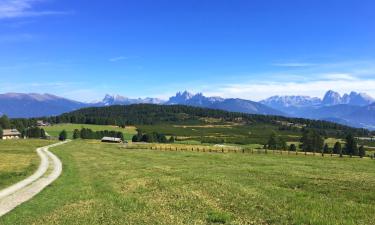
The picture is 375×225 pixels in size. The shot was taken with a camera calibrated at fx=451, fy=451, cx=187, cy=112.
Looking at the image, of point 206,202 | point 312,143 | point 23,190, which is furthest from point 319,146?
point 206,202

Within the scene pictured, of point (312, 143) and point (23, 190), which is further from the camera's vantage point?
point (312, 143)

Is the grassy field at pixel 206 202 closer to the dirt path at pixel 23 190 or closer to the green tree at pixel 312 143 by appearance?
the dirt path at pixel 23 190

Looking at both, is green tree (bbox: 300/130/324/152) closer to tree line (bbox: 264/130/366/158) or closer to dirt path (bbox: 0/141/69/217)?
tree line (bbox: 264/130/366/158)

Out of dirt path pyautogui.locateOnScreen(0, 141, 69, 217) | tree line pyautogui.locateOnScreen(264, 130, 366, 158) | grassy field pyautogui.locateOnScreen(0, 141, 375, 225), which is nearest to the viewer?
grassy field pyautogui.locateOnScreen(0, 141, 375, 225)

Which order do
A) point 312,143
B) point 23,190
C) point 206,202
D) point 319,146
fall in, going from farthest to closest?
point 312,143
point 319,146
point 23,190
point 206,202

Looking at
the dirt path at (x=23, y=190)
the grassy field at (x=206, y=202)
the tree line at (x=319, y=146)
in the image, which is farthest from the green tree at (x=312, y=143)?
the grassy field at (x=206, y=202)

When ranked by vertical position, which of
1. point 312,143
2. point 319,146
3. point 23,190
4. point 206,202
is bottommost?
point 319,146

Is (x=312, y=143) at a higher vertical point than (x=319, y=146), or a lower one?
higher

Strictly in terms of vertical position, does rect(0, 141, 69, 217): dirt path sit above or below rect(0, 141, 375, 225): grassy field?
below

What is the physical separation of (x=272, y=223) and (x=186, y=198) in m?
8.56

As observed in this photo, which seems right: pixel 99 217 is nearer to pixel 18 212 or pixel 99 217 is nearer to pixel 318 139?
pixel 18 212

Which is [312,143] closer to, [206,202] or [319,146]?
[319,146]

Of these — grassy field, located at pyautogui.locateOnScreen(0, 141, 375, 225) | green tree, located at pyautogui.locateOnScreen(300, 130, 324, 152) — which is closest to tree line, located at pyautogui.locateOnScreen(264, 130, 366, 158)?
green tree, located at pyautogui.locateOnScreen(300, 130, 324, 152)

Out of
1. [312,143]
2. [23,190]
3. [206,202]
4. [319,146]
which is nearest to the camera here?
→ [206,202]
